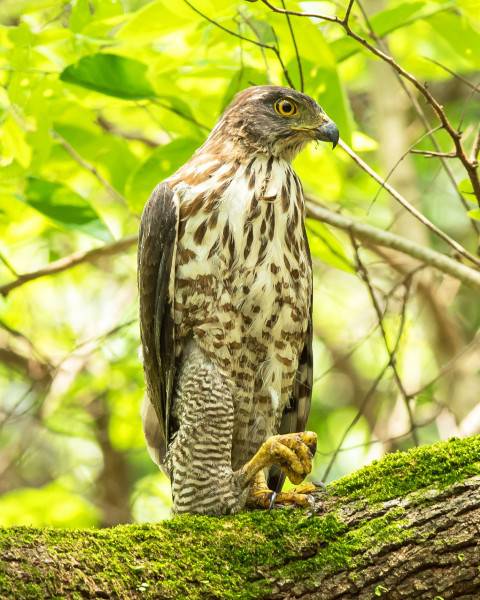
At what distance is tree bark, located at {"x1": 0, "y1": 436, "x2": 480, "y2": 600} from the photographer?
282 centimetres

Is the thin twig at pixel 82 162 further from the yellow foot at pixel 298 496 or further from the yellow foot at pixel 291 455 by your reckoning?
the yellow foot at pixel 298 496

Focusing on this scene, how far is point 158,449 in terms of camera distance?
4613 mm

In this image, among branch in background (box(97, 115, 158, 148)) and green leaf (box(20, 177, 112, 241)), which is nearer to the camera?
green leaf (box(20, 177, 112, 241))

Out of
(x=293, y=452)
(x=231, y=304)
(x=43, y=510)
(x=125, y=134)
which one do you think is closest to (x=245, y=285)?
(x=231, y=304)

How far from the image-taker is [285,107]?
4.38 metres

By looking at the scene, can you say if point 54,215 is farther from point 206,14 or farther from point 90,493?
point 90,493

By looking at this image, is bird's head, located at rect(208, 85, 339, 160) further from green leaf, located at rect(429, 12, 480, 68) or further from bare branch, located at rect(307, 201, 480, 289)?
green leaf, located at rect(429, 12, 480, 68)

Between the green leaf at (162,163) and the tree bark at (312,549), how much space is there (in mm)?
2135

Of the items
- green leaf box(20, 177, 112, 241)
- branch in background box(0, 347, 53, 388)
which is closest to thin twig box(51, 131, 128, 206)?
green leaf box(20, 177, 112, 241)

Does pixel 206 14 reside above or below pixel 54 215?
above

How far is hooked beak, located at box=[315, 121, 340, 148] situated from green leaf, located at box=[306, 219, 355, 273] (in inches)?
26.6

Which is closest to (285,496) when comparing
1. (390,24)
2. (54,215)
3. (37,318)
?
(54,215)

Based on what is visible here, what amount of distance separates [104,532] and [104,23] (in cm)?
255

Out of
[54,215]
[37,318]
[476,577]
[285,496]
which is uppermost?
[37,318]
